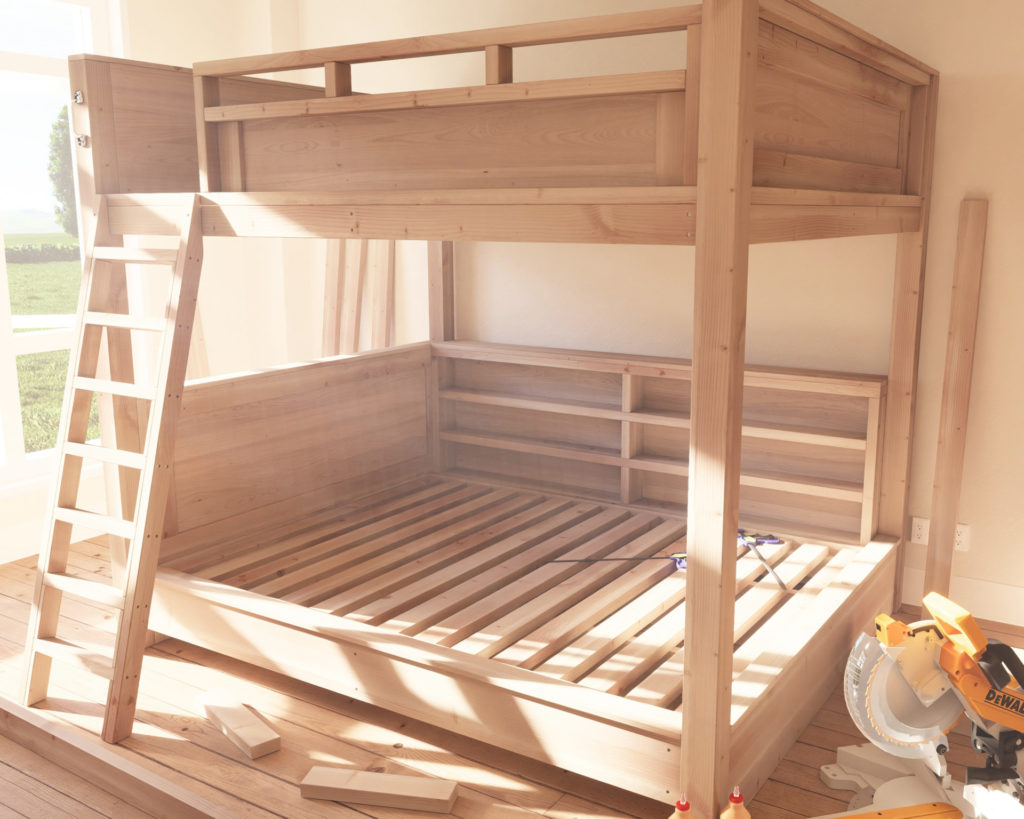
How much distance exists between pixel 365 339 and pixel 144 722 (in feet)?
7.38

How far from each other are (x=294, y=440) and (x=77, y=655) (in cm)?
112

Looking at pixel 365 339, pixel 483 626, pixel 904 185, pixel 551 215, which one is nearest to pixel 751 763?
pixel 483 626

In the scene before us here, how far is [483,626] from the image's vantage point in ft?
9.03

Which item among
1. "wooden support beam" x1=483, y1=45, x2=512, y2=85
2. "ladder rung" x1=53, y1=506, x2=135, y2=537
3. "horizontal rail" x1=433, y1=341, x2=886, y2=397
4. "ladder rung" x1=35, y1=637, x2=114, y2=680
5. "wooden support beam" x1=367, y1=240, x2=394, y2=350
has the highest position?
"wooden support beam" x1=483, y1=45, x2=512, y2=85

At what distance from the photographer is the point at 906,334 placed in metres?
3.21

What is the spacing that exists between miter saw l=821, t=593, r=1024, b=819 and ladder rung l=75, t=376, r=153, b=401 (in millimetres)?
1844

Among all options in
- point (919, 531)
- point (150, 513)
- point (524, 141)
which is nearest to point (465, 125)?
point (524, 141)

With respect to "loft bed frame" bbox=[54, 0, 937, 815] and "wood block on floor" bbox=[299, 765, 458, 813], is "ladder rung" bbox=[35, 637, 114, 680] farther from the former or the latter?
"wood block on floor" bbox=[299, 765, 458, 813]

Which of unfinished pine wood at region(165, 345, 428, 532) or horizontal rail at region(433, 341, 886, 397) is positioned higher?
horizontal rail at region(433, 341, 886, 397)

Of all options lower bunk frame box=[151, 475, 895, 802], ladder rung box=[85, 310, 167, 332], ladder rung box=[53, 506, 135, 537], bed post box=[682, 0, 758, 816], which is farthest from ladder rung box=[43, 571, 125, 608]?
bed post box=[682, 0, 758, 816]

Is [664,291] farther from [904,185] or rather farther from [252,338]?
[252,338]

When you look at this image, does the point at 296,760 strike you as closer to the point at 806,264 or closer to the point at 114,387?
the point at 114,387

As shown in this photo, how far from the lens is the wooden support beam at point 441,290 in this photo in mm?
4219

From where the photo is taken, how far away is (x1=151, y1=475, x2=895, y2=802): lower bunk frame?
7.20 feet
